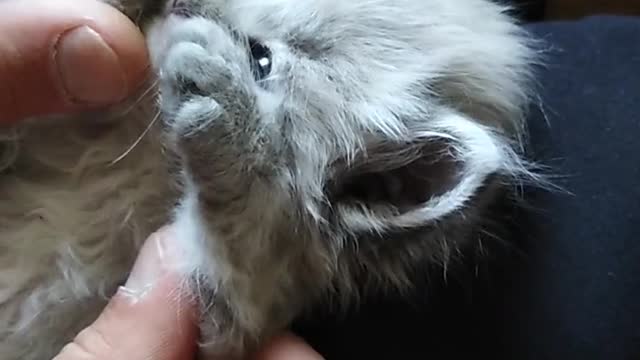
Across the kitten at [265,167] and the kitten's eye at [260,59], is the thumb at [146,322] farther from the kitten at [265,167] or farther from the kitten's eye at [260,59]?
the kitten's eye at [260,59]

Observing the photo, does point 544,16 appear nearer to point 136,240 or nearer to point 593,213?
Result: point 593,213

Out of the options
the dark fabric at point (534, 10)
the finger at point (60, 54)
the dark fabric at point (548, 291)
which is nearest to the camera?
the finger at point (60, 54)

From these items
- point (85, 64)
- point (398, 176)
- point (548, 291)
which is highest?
point (85, 64)

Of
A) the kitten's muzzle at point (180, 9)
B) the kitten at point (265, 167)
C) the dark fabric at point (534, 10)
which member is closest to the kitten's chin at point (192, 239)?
the kitten at point (265, 167)

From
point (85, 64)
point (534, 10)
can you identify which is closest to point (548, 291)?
point (85, 64)

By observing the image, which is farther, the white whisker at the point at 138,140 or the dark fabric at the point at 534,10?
the dark fabric at the point at 534,10

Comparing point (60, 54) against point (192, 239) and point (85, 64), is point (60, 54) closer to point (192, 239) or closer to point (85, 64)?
point (85, 64)
